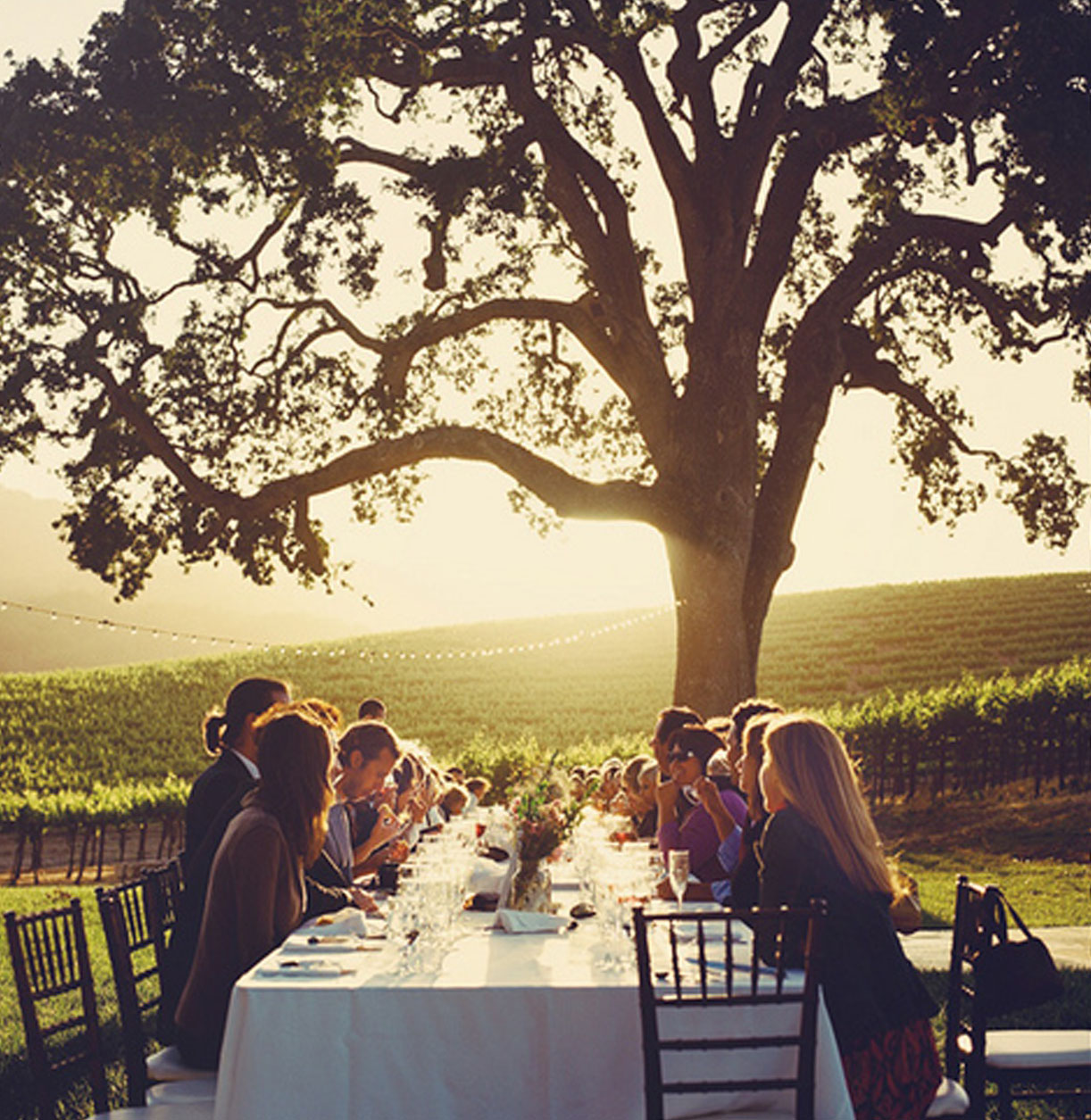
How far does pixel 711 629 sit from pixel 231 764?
9978mm

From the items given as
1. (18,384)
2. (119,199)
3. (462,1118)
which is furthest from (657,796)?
(18,384)

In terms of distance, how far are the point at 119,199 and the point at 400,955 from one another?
1149 cm

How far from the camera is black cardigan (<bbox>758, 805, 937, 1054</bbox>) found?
4480mm

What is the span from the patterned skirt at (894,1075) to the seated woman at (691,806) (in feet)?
7.41

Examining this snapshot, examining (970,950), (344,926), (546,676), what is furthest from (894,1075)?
(546,676)

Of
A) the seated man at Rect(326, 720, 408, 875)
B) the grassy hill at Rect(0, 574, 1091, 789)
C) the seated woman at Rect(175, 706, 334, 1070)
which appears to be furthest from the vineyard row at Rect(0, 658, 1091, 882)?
the seated woman at Rect(175, 706, 334, 1070)

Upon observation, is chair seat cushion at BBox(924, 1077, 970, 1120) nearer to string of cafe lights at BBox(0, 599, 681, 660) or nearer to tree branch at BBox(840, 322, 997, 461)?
string of cafe lights at BBox(0, 599, 681, 660)

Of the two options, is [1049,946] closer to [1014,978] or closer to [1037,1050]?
[1037,1050]

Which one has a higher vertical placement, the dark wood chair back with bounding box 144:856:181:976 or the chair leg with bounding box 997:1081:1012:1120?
the dark wood chair back with bounding box 144:856:181:976

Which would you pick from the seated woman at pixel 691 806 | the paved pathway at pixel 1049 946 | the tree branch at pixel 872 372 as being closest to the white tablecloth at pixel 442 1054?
the seated woman at pixel 691 806

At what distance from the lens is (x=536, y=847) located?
5816 mm

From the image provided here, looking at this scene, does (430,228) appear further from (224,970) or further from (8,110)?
(224,970)

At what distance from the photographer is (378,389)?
58.6ft

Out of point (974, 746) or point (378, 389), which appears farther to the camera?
point (974, 746)
